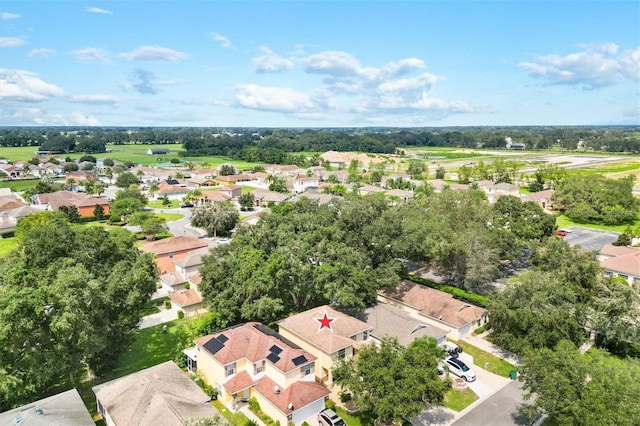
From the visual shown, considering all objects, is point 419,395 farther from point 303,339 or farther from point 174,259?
point 174,259

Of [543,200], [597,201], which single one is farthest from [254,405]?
[543,200]

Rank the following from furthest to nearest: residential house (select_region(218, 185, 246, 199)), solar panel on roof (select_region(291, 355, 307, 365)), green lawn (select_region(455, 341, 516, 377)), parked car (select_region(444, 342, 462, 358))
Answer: residential house (select_region(218, 185, 246, 199)) < parked car (select_region(444, 342, 462, 358)) < green lawn (select_region(455, 341, 516, 377)) < solar panel on roof (select_region(291, 355, 307, 365))

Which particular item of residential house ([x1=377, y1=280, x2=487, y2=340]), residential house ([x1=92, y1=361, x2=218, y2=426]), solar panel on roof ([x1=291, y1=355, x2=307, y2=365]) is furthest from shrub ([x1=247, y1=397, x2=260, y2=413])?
residential house ([x1=377, y1=280, x2=487, y2=340])

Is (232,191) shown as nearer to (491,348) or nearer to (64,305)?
(491,348)

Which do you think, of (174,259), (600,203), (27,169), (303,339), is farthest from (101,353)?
(27,169)

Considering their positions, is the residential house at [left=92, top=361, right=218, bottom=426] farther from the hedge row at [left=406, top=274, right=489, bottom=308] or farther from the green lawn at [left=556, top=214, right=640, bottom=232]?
the green lawn at [left=556, top=214, right=640, bottom=232]

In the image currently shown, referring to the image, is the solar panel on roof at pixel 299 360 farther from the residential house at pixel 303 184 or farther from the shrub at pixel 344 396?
the residential house at pixel 303 184

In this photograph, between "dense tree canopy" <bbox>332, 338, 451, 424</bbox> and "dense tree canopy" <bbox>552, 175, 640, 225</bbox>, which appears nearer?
"dense tree canopy" <bbox>332, 338, 451, 424</bbox>
